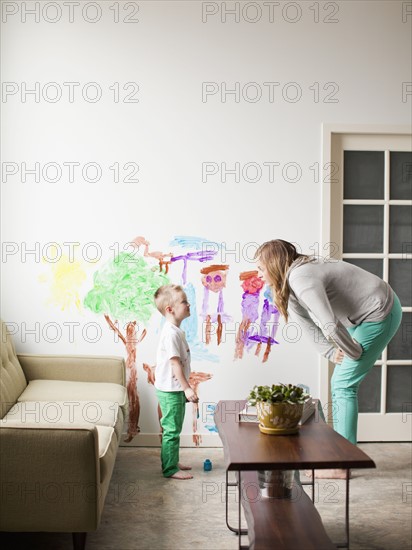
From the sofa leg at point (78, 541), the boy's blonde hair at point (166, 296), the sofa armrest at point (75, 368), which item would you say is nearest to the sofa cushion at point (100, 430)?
the sofa leg at point (78, 541)

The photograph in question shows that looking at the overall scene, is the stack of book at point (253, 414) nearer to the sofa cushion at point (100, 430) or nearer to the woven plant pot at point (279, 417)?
the woven plant pot at point (279, 417)

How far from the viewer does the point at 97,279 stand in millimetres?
4301

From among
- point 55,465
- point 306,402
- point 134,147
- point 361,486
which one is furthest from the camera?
point 134,147

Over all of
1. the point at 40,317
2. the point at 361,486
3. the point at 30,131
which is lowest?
the point at 361,486

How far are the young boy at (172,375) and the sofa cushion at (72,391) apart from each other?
324mm

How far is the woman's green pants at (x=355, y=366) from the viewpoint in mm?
3424

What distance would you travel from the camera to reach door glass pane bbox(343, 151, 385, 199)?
14.5 feet

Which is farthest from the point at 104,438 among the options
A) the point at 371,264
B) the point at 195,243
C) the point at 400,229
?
the point at 400,229

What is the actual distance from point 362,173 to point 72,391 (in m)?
2.18

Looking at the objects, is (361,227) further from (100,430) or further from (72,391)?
(100,430)

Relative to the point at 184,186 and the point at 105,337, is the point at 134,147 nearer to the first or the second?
the point at 184,186

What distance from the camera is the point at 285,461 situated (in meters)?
2.25

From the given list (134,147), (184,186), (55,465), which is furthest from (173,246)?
(55,465)

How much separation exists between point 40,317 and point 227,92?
176 cm
